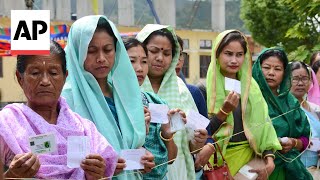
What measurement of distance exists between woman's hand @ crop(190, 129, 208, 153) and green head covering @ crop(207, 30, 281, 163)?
549mm

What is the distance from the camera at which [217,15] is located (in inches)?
1299

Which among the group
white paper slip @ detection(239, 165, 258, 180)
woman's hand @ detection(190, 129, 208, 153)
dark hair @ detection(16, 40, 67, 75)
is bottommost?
white paper slip @ detection(239, 165, 258, 180)

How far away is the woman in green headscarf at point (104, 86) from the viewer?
3.29 m

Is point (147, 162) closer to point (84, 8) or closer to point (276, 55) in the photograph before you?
point (276, 55)

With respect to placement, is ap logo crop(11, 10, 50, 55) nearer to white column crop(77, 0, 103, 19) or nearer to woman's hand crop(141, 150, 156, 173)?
woman's hand crop(141, 150, 156, 173)

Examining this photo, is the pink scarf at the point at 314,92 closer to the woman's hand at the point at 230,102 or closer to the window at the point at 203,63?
the woman's hand at the point at 230,102

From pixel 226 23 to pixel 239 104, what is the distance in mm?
30463

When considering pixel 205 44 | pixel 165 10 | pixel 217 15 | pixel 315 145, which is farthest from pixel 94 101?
pixel 217 15

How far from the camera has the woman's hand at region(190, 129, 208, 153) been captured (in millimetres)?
4199

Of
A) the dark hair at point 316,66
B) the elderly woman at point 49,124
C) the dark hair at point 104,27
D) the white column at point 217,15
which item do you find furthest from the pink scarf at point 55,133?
the white column at point 217,15

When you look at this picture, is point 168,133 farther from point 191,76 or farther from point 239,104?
point 191,76

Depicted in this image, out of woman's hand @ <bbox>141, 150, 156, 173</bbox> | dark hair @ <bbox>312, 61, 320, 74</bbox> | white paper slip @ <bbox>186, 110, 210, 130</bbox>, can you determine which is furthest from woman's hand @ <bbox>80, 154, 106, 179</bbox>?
dark hair @ <bbox>312, 61, 320, 74</bbox>

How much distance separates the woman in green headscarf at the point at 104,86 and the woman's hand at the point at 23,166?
2.15 feet

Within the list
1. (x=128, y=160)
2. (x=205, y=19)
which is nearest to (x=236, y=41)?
(x=128, y=160)
